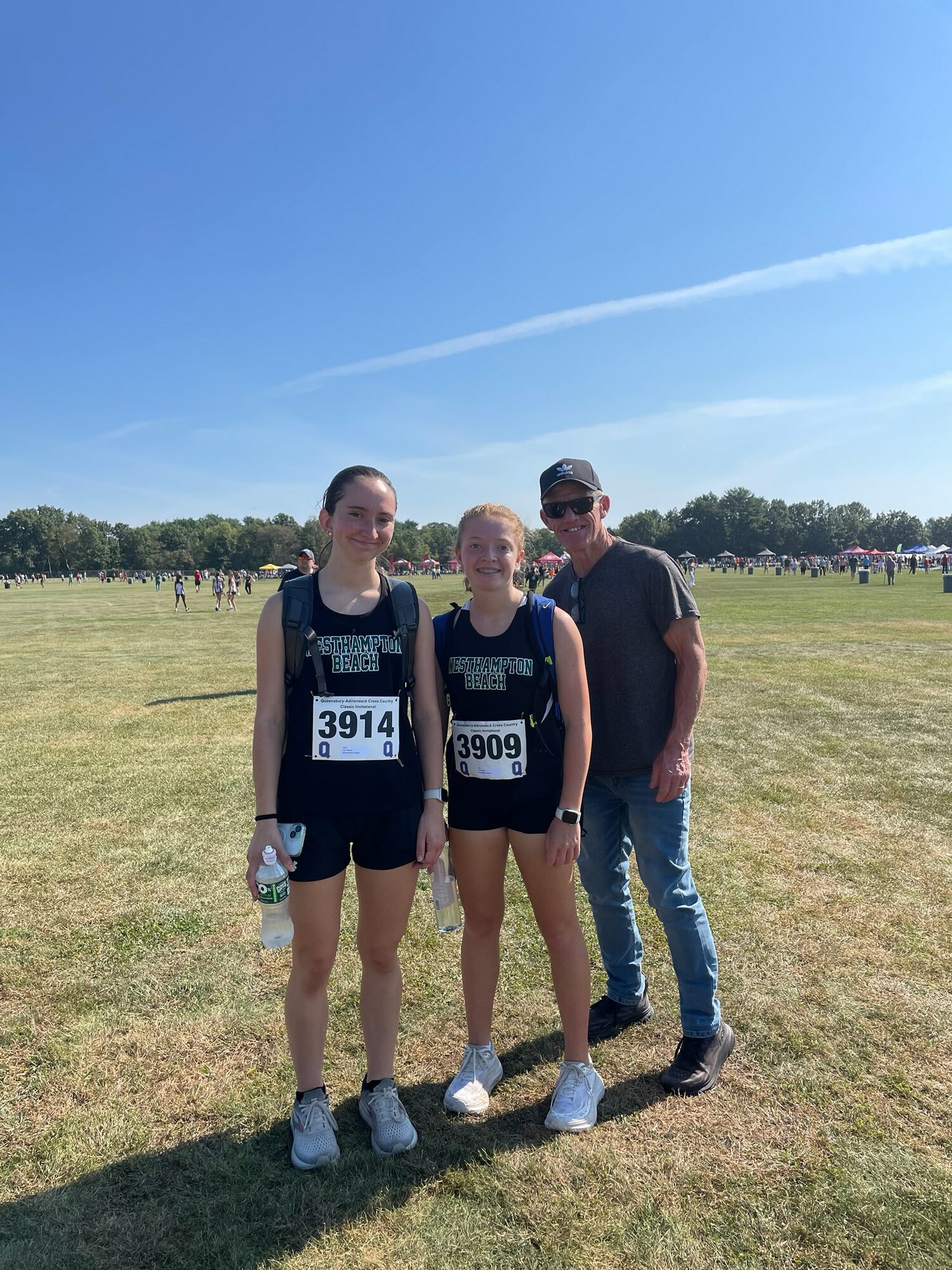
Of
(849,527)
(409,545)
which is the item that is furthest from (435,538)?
(849,527)

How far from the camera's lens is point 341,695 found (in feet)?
8.94

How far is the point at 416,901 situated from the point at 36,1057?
2.40 meters

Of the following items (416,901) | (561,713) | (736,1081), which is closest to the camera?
(561,713)

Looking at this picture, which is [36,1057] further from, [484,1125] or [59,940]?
[484,1125]

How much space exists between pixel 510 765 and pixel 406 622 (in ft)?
2.21

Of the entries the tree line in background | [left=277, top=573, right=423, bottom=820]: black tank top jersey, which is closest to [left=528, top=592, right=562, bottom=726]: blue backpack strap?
[left=277, top=573, right=423, bottom=820]: black tank top jersey

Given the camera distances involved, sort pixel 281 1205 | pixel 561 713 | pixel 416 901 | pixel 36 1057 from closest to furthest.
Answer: pixel 281 1205 < pixel 561 713 < pixel 36 1057 < pixel 416 901

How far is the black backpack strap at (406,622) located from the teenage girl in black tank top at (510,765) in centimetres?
16

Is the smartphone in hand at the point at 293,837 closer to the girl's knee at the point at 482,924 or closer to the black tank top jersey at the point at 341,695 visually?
the black tank top jersey at the point at 341,695

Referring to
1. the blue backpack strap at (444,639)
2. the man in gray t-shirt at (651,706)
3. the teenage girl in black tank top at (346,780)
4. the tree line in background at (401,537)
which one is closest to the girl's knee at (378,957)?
the teenage girl in black tank top at (346,780)

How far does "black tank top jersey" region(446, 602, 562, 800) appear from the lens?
2.81 metres

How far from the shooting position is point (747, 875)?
17.2 feet

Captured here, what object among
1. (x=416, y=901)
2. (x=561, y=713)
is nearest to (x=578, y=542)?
(x=561, y=713)

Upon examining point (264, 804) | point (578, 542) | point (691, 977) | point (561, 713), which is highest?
point (578, 542)
